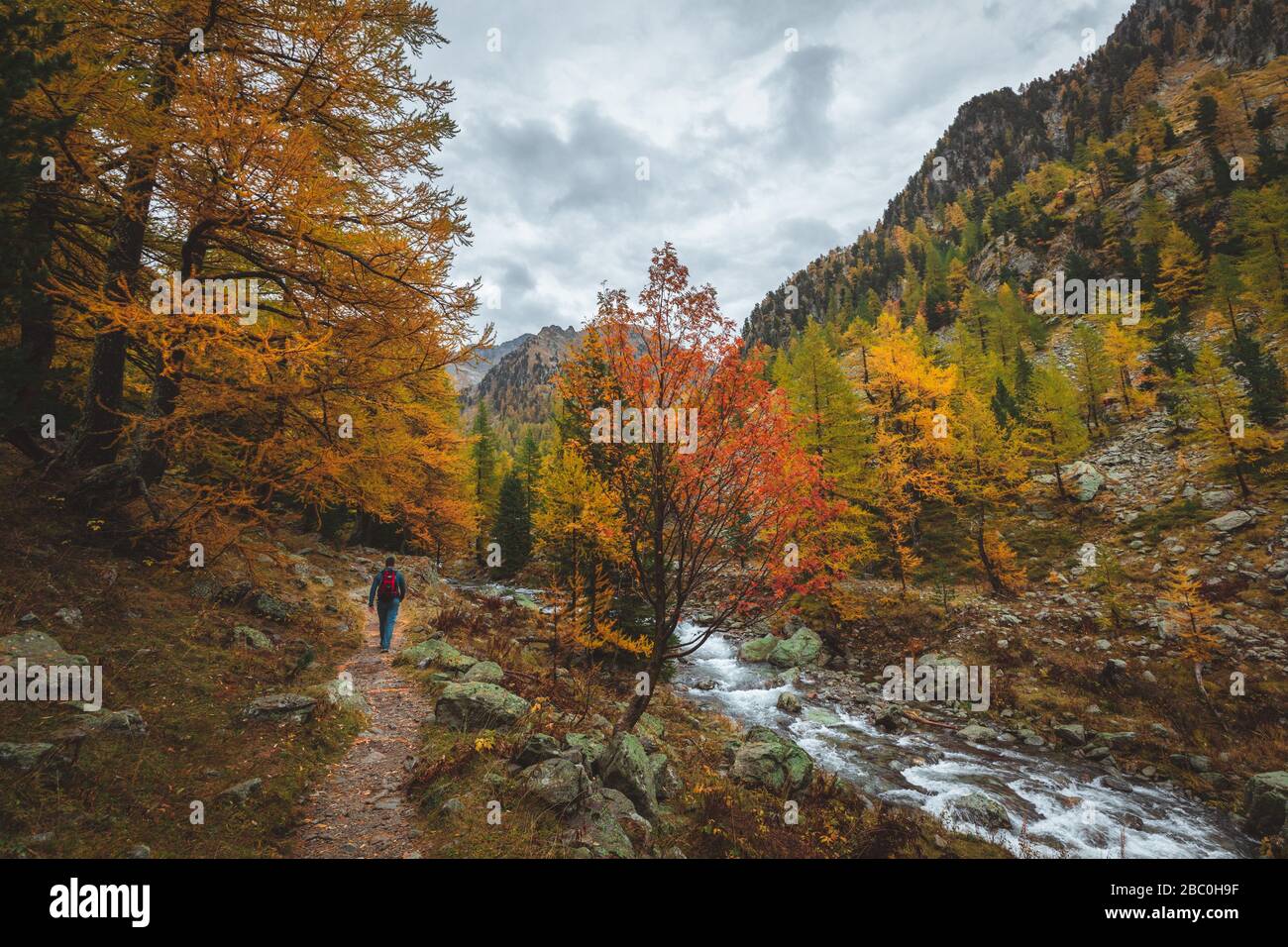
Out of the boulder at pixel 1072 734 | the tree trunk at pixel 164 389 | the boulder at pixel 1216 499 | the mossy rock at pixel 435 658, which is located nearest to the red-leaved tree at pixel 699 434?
the mossy rock at pixel 435 658

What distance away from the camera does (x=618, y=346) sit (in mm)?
6543

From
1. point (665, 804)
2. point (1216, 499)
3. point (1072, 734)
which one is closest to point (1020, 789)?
point (1072, 734)

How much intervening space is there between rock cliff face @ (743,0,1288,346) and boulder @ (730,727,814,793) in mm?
75636

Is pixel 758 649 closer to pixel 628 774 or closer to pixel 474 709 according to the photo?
pixel 628 774

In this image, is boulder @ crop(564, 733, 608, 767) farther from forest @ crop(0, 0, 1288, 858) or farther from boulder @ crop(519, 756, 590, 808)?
boulder @ crop(519, 756, 590, 808)

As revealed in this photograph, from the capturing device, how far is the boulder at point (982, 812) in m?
10.3

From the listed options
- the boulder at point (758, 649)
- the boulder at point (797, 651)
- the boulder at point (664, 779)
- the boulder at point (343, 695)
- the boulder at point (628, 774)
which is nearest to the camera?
the boulder at point (628, 774)

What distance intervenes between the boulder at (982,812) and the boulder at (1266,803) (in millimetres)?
4764

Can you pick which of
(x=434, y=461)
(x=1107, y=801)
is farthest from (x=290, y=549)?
(x=1107, y=801)

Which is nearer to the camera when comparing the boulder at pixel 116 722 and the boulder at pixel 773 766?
the boulder at pixel 116 722

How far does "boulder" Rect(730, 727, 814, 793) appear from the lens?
32.7ft

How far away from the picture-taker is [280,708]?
20.7ft

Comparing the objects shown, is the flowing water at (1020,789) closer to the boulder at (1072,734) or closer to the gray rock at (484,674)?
the boulder at (1072,734)
